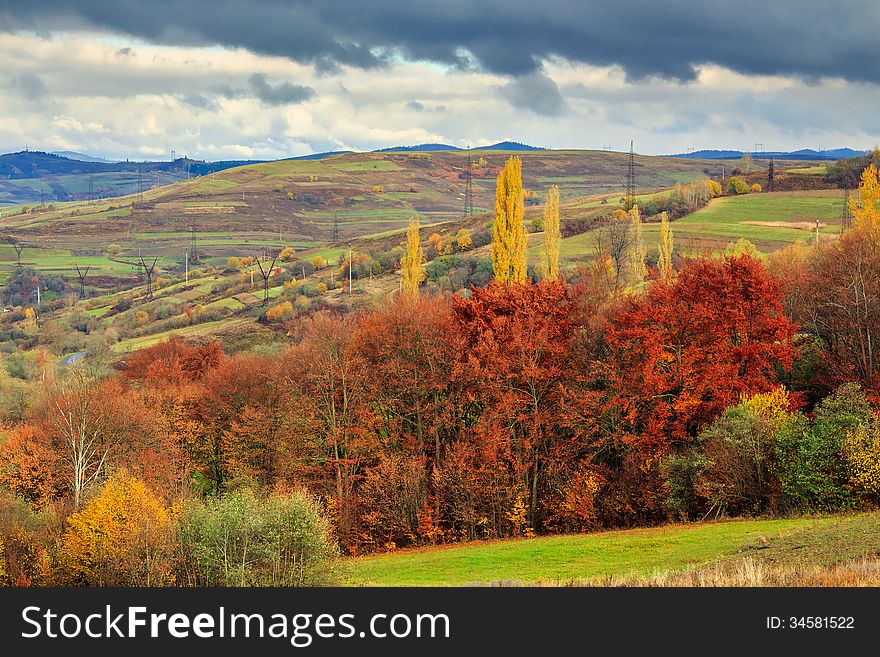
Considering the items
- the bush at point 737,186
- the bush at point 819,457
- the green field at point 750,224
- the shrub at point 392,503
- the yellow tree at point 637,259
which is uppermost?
the bush at point 737,186

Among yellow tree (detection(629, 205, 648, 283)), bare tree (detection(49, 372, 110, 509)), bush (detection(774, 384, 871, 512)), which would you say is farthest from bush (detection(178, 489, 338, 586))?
yellow tree (detection(629, 205, 648, 283))

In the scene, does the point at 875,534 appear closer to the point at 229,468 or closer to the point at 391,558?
the point at 391,558

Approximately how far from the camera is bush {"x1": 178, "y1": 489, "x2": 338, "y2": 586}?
2784cm

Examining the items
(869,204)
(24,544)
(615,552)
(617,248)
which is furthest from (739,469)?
(617,248)

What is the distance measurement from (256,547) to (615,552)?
13998mm

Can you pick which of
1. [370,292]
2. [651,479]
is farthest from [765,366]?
[370,292]

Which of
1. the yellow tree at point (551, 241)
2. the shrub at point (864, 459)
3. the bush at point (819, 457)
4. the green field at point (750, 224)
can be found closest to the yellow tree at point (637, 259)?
the yellow tree at point (551, 241)

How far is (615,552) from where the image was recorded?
1313 inches

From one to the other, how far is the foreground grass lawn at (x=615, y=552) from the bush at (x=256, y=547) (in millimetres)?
2550

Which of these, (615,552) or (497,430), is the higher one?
(497,430)

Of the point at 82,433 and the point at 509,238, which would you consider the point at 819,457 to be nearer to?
the point at 82,433

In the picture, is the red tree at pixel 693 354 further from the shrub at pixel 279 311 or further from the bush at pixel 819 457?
the shrub at pixel 279 311

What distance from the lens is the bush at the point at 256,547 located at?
91.4ft

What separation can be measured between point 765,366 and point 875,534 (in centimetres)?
2161
